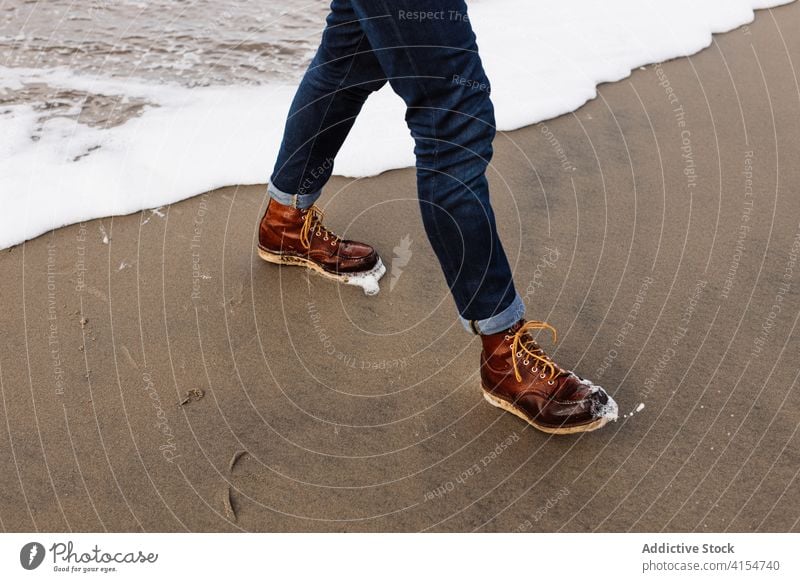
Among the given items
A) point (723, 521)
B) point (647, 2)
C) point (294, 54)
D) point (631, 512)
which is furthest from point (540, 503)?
point (647, 2)

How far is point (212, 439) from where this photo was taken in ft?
6.28

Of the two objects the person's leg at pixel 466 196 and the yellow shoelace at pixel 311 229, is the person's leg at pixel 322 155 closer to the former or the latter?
the yellow shoelace at pixel 311 229

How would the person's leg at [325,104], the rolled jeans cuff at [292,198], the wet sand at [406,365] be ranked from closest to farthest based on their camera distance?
the wet sand at [406,365] → the person's leg at [325,104] → the rolled jeans cuff at [292,198]

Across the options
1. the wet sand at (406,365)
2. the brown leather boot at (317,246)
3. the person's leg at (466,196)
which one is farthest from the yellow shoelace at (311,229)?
the person's leg at (466,196)

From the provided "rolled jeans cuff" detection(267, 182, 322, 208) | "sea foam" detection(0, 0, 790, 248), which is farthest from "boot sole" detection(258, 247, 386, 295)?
"sea foam" detection(0, 0, 790, 248)

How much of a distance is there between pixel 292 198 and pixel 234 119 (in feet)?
3.26

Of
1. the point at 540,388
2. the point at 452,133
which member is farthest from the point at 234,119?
the point at 540,388

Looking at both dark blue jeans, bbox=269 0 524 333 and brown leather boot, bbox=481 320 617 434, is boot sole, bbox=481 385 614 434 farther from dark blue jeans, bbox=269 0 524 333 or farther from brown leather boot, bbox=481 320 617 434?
dark blue jeans, bbox=269 0 524 333

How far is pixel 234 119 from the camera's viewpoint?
3.20 meters

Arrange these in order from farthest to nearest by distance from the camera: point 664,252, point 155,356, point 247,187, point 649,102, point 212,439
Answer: point 649,102
point 247,187
point 664,252
point 155,356
point 212,439

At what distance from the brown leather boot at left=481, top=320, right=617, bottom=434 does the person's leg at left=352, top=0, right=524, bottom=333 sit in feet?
0.22

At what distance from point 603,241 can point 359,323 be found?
2.75ft

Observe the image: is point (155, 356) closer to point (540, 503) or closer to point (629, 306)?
point (540, 503)

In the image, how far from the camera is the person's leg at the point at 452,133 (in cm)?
164
